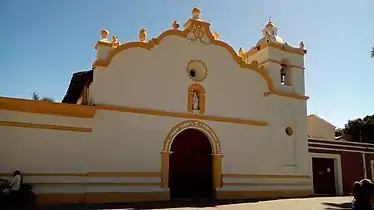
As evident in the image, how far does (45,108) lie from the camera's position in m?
13.4

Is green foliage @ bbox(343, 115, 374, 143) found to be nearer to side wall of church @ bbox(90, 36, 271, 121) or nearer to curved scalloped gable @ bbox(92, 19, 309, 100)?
curved scalloped gable @ bbox(92, 19, 309, 100)

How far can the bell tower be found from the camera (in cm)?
1905

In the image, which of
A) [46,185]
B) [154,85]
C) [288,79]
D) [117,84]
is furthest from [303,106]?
[46,185]

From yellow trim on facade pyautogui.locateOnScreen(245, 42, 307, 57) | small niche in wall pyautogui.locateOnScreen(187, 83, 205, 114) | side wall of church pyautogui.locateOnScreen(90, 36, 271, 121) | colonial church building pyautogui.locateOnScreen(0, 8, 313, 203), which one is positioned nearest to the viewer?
colonial church building pyautogui.locateOnScreen(0, 8, 313, 203)

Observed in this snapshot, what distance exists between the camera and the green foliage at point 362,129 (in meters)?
38.2

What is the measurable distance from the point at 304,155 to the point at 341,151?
3923 mm

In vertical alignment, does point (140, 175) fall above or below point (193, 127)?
below

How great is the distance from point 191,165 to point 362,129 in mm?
28737

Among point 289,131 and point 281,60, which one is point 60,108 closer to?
point 289,131

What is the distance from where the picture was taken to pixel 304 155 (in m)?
19.1

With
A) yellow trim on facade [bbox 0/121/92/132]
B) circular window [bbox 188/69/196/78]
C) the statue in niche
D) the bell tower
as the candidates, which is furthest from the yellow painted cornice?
the bell tower

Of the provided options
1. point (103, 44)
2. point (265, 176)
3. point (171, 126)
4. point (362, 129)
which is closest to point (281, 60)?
point (265, 176)

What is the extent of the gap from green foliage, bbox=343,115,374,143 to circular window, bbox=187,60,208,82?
Result: 88.8ft

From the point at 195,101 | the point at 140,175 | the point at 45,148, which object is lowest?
the point at 140,175
